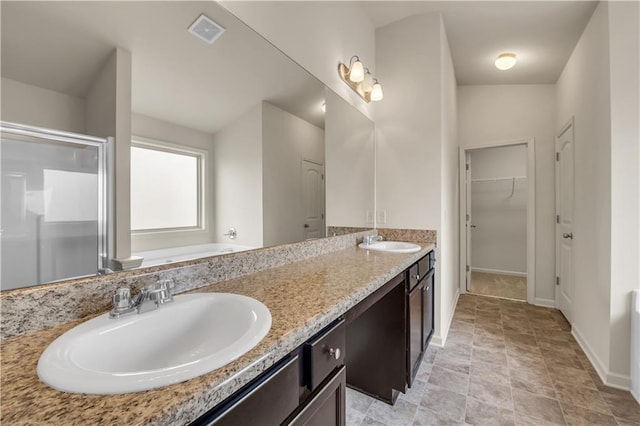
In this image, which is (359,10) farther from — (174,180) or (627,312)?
(627,312)

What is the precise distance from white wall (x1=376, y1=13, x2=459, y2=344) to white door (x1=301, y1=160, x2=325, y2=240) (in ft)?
3.08

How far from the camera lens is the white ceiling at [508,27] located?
2137 mm

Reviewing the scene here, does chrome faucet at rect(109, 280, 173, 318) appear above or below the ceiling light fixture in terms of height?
below

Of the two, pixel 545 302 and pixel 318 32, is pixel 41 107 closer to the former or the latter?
pixel 318 32

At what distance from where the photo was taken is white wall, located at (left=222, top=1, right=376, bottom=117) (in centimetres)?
135

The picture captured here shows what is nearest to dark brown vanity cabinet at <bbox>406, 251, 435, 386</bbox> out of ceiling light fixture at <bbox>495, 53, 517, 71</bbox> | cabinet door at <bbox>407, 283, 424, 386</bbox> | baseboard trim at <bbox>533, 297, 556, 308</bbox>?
cabinet door at <bbox>407, 283, 424, 386</bbox>

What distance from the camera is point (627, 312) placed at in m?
1.70

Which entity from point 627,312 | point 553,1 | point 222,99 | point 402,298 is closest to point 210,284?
point 222,99

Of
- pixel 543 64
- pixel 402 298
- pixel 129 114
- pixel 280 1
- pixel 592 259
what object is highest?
pixel 543 64

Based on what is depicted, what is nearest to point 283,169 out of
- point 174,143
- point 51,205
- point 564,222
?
point 174,143

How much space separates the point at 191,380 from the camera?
456mm

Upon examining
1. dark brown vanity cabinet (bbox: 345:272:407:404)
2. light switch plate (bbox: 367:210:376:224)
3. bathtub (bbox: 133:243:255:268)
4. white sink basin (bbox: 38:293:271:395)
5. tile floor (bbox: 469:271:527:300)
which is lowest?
tile floor (bbox: 469:271:527:300)

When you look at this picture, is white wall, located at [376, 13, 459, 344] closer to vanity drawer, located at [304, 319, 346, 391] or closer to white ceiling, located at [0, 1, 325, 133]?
white ceiling, located at [0, 1, 325, 133]

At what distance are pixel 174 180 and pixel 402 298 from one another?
4.19 feet
